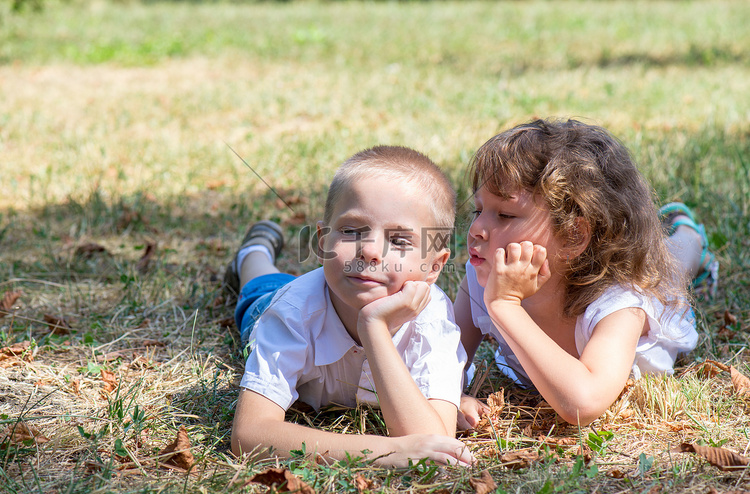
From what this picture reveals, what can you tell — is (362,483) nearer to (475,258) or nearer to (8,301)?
(475,258)

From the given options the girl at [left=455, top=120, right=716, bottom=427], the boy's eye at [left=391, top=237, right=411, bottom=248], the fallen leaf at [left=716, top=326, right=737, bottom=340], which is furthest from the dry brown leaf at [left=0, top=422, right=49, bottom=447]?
the fallen leaf at [left=716, top=326, right=737, bottom=340]

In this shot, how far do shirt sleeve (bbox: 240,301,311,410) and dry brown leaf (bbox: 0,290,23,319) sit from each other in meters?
1.68

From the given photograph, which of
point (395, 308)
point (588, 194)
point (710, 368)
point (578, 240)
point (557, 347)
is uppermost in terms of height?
point (588, 194)

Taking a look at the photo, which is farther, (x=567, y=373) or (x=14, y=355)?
(x=14, y=355)

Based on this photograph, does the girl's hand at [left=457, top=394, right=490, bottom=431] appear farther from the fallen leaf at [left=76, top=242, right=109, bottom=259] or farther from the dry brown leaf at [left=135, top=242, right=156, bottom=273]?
the fallen leaf at [left=76, top=242, right=109, bottom=259]

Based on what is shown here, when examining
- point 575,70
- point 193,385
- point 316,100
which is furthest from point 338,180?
point 575,70

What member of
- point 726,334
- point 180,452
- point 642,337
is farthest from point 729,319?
point 180,452

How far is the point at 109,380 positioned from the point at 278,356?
92 centimetres

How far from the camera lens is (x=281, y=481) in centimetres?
203

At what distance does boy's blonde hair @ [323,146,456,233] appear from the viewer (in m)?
2.36

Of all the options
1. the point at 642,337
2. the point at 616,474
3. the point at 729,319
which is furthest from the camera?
the point at 729,319

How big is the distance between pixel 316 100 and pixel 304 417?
5653 mm

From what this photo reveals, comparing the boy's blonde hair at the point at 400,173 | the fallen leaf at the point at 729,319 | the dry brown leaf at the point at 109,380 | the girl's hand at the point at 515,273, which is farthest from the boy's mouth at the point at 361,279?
the fallen leaf at the point at 729,319

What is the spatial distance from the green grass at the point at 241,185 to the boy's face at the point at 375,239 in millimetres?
553
